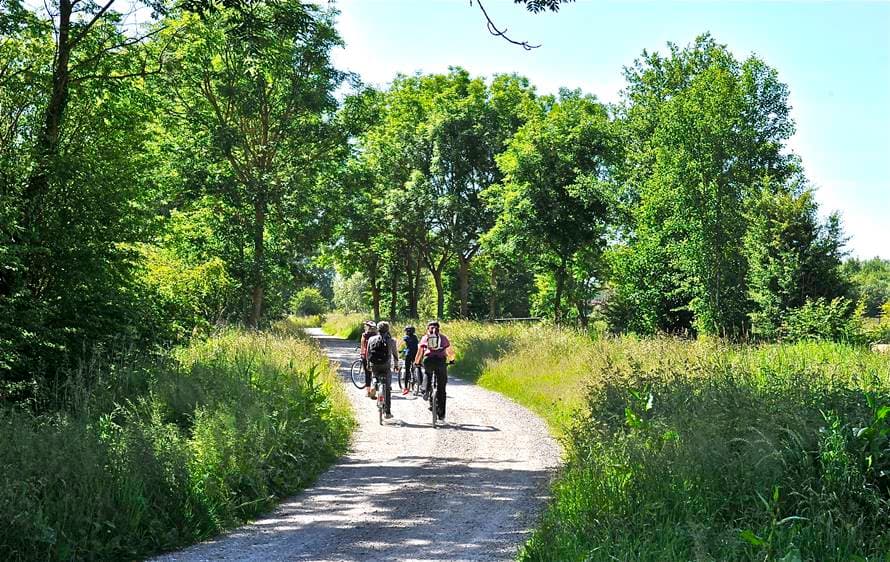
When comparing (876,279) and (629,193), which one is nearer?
(629,193)

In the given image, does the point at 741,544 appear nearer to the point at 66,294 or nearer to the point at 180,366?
the point at 180,366

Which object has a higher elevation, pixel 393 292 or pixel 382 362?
pixel 393 292

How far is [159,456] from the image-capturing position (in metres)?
8.63

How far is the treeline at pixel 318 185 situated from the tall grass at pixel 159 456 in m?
2.89

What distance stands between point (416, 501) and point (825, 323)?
17.7 meters

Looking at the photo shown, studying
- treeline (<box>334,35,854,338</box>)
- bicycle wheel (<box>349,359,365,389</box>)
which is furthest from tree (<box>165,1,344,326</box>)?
bicycle wheel (<box>349,359,365,389</box>)

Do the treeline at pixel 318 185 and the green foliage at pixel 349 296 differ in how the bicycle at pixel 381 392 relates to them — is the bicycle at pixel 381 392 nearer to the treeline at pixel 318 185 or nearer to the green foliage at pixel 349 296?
the treeline at pixel 318 185

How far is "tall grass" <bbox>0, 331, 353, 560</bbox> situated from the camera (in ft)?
24.0

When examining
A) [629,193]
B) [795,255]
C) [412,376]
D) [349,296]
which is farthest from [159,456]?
[349,296]

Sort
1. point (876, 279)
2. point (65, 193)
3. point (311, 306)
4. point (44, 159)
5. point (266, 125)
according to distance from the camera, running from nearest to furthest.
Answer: point (44, 159) → point (65, 193) → point (266, 125) → point (311, 306) → point (876, 279)

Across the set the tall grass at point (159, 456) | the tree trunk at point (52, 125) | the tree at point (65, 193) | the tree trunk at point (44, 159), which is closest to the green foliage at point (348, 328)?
the tree at point (65, 193)

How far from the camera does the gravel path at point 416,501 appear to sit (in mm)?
7531

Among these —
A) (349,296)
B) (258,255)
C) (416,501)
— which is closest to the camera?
(416,501)

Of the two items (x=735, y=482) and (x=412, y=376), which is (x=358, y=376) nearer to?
(x=412, y=376)
